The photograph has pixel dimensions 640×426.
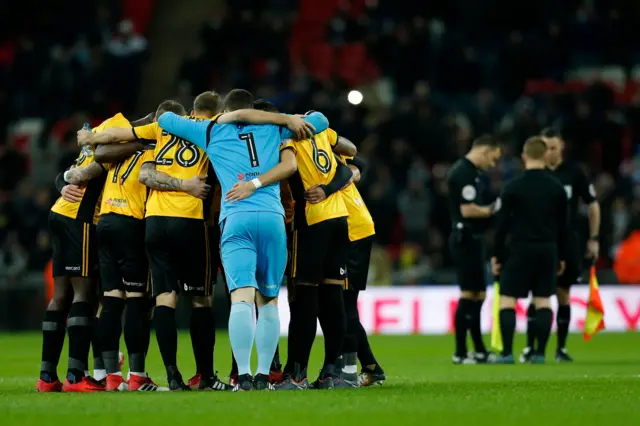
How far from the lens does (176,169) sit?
9711mm

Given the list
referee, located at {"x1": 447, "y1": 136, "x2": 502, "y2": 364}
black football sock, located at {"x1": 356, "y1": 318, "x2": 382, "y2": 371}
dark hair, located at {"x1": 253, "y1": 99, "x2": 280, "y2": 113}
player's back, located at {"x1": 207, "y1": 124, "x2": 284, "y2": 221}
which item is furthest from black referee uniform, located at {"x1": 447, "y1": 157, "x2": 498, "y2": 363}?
player's back, located at {"x1": 207, "y1": 124, "x2": 284, "y2": 221}

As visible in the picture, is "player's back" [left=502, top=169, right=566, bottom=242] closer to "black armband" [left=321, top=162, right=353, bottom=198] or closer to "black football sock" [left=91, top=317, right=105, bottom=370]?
"black armband" [left=321, top=162, right=353, bottom=198]

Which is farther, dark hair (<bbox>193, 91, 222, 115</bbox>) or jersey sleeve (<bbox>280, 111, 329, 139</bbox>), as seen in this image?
dark hair (<bbox>193, 91, 222, 115</bbox>)

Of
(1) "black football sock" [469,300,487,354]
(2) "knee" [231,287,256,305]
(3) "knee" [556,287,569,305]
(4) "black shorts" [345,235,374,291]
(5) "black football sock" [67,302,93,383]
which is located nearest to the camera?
(2) "knee" [231,287,256,305]

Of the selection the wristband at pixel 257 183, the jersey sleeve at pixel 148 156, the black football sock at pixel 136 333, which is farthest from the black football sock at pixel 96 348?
the wristband at pixel 257 183

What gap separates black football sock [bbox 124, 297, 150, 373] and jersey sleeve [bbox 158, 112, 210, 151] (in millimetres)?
1353

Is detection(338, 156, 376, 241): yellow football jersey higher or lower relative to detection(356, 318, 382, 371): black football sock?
higher

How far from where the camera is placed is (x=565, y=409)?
7844mm

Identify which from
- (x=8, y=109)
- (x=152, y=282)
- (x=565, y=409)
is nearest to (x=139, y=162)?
(x=152, y=282)

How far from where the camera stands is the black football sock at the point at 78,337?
10242 millimetres

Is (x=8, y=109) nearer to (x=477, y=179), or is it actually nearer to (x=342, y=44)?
(x=342, y=44)

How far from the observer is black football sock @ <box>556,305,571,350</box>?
14.3 meters

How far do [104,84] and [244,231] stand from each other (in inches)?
627

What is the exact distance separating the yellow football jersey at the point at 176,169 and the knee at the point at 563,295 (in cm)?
617
